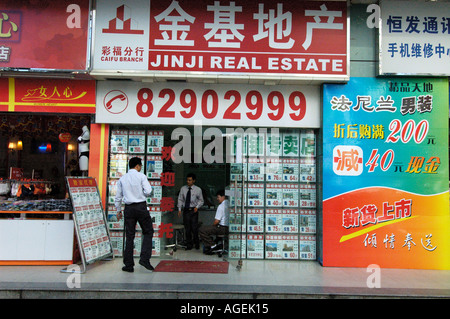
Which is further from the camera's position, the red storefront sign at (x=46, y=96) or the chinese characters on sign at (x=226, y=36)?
the red storefront sign at (x=46, y=96)

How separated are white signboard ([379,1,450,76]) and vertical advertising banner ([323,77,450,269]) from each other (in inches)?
9.9

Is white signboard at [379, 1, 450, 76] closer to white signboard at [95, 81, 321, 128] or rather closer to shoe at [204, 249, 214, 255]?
white signboard at [95, 81, 321, 128]

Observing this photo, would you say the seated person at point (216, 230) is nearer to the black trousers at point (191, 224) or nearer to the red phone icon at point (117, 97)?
the black trousers at point (191, 224)

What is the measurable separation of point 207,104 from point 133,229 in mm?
2482

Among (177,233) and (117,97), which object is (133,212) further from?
(177,233)

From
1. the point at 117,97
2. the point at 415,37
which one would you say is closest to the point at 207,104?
the point at 117,97

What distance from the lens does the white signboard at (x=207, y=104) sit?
20.1ft

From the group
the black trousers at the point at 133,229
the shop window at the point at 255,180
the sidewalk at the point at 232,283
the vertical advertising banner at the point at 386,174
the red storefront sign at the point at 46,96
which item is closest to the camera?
the sidewalk at the point at 232,283

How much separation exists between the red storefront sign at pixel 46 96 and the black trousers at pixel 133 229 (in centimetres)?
202

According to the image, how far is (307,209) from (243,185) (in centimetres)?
126

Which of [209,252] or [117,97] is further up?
[117,97]

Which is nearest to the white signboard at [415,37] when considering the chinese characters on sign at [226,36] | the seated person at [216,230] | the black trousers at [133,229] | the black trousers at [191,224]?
the chinese characters on sign at [226,36]

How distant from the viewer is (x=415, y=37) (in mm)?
5965
